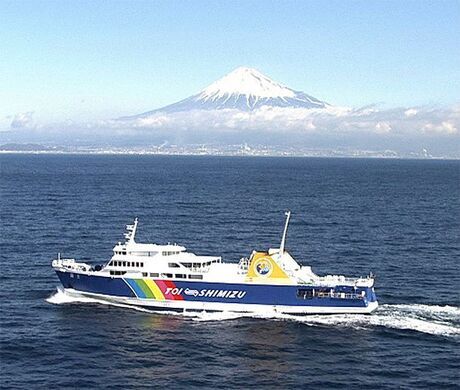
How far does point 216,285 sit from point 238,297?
8.47 feet

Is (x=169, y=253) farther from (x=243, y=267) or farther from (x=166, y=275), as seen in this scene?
(x=243, y=267)

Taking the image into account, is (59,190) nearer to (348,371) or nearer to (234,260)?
(234,260)

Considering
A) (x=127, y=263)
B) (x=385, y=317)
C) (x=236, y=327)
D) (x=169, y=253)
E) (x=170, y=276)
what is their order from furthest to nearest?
(x=169, y=253) → (x=127, y=263) → (x=170, y=276) → (x=385, y=317) → (x=236, y=327)

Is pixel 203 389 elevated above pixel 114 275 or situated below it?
below

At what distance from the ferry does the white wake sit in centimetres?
69

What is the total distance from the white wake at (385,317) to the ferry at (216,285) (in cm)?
69

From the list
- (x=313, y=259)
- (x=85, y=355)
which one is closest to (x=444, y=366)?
(x=85, y=355)

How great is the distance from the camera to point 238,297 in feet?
232

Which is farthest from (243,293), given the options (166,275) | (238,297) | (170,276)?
(166,275)

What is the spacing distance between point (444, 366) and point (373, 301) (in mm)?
14878

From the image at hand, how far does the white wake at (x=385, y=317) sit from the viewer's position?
65625 mm

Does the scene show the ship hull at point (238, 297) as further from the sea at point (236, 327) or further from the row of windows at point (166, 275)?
the sea at point (236, 327)

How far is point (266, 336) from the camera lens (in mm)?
63344

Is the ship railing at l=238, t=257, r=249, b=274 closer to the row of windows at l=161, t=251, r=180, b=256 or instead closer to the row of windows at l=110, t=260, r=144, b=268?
the row of windows at l=161, t=251, r=180, b=256
